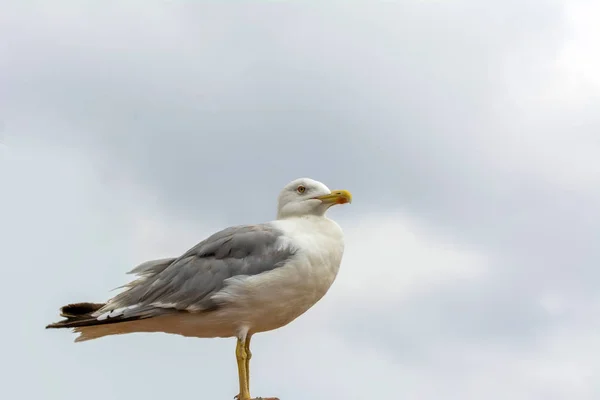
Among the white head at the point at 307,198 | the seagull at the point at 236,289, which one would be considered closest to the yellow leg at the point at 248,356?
the seagull at the point at 236,289

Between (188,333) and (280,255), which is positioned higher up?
(280,255)

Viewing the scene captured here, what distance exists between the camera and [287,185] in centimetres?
1210

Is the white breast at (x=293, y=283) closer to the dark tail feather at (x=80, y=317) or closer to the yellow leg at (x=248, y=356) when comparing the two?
the yellow leg at (x=248, y=356)

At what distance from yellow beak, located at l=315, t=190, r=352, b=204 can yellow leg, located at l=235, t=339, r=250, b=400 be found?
7.45 ft

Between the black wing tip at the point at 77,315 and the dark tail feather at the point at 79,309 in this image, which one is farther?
the dark tail feather at the point at 79,309

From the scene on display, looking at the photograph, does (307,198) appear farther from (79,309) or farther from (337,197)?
(79,309)

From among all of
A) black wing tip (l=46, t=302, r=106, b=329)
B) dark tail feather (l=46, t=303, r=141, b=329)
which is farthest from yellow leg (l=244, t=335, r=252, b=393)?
black wing tip (l=46, t=302, r=106, b=329)

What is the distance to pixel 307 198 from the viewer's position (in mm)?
11922

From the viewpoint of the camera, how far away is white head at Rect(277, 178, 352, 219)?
1182 cm

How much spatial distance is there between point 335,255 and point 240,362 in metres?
1.89

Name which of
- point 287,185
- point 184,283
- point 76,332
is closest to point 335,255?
point 287,185

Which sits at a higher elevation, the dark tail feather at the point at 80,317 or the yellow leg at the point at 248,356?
the dark tail feather at the point at 80,317

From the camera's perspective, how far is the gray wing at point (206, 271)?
11.1m

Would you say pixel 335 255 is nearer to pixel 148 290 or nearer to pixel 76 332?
pixel 148 290
